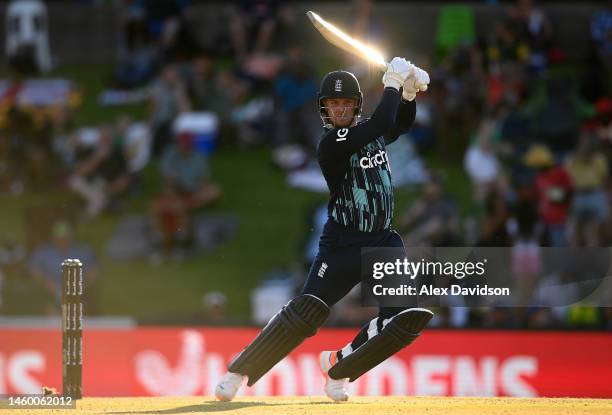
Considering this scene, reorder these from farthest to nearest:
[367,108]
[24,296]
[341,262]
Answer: [367,108] < [24,296] < [341,262]

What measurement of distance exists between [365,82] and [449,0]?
374cm

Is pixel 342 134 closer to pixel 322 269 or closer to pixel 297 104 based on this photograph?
pixel 322 269

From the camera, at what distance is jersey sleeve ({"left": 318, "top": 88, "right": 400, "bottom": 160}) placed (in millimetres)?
9484

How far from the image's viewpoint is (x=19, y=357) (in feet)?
45.9

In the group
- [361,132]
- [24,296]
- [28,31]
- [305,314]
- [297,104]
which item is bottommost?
[305,314]

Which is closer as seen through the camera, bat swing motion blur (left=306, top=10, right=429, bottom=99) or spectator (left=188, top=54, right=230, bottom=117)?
bat swing motion blur (left=306, top=10, right=429, bottom=99)

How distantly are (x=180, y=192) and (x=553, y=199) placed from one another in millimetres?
4568

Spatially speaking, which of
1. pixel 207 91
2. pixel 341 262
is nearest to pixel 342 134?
pixel 341 262

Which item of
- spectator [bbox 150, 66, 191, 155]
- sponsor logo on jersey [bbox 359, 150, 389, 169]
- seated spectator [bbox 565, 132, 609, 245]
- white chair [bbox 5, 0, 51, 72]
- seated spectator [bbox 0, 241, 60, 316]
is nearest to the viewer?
sponsor logo on jersey [bbox 359, 150, 389, 169]

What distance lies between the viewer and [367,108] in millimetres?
16953

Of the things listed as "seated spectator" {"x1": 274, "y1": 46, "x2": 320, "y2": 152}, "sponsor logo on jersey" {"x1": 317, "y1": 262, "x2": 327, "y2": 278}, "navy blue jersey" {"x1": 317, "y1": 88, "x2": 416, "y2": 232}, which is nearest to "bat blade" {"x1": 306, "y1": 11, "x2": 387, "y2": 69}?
"navy blue jersey" {"x1": 317, "y1": 88, "x2": 416, "y2": 232}

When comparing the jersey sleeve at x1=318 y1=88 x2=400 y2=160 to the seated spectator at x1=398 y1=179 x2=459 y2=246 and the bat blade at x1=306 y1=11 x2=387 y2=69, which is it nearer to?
the bat blade at x1=306 y1=11 x2=387 y2=69

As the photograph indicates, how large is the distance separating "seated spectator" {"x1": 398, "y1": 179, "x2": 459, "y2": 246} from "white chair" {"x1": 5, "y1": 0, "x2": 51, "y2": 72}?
25.2 feet

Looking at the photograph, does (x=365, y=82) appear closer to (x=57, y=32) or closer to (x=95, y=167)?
(x=95, y=167)
